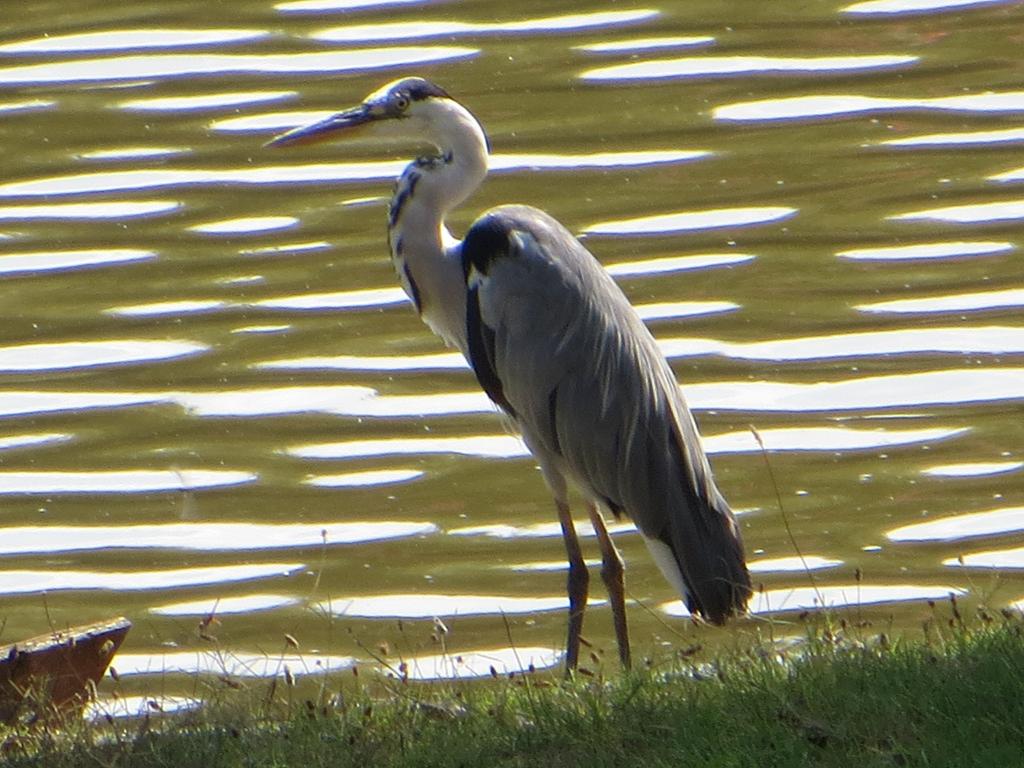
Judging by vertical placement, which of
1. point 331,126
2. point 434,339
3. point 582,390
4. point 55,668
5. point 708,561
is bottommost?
point 434,339

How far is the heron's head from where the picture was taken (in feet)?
21.9

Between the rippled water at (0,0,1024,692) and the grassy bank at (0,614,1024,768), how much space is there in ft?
2.60

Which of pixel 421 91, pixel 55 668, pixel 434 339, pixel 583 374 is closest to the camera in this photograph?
pixel 55 668

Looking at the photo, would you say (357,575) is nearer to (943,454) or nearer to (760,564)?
(760,564)

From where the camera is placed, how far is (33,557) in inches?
282

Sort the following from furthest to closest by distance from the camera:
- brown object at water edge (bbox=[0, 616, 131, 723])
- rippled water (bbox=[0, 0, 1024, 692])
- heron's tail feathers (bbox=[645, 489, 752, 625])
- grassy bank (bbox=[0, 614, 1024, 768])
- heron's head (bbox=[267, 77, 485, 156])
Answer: rippled water (bbox=[0, 0, 1024, 692])
heron's head (bbox=[267, 77, 485, 156])
heron's tail feathers (bbox=[645, 489, 752, 625])
brown object at water edge (bbox=[0, 616, 131, 723])
grassy bank (bbox=[0, 614, 1024, 768])

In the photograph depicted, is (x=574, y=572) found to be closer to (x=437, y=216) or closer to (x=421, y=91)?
(x=437, y=216)

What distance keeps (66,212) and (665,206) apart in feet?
8.77

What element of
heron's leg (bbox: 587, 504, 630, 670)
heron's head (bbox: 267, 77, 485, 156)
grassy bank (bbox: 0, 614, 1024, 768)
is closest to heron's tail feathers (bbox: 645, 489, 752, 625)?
heron's leg (bbox: 587, 504, 630, 670)

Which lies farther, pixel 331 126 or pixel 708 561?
pixel 331 126

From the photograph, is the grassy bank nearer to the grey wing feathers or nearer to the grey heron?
the grey heron

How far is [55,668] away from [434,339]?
3.62 metres

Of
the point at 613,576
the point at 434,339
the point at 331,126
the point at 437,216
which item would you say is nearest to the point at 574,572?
the point at 613,576

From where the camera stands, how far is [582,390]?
637 cm
